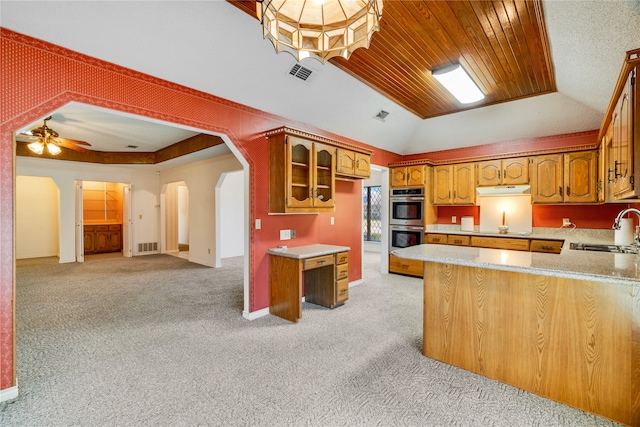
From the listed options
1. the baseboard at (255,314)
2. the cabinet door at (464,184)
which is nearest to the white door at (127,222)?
the baseboard at (255,314)

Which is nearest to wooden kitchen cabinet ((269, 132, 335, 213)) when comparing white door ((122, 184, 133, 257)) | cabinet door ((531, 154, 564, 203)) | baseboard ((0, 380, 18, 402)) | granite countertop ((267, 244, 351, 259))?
granite countertop ((267, 244, 351, 259))

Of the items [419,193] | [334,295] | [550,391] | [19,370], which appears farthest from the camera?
[419,193]

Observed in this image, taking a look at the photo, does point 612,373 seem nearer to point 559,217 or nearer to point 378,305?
point 378,305

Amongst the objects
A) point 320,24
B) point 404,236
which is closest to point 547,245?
point 404,236

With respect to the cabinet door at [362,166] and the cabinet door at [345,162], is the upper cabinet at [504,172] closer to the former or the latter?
the cabinet door at [362,166]

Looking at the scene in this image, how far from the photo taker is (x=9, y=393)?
80.9 inches

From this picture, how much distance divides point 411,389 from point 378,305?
6.19 ft

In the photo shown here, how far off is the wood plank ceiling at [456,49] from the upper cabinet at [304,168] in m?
0.98

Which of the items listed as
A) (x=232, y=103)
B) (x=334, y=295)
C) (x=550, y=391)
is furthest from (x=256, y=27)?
(x=550, y=391)

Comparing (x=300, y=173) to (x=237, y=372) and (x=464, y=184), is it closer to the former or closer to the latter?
(x=237, y=372)

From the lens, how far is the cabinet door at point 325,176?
4.02 metres

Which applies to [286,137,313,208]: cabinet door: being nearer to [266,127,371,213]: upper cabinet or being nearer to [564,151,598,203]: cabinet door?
[266,127,371,213]: upper cabinet

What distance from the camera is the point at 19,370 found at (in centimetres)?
240

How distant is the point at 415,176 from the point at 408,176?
0.14 m
